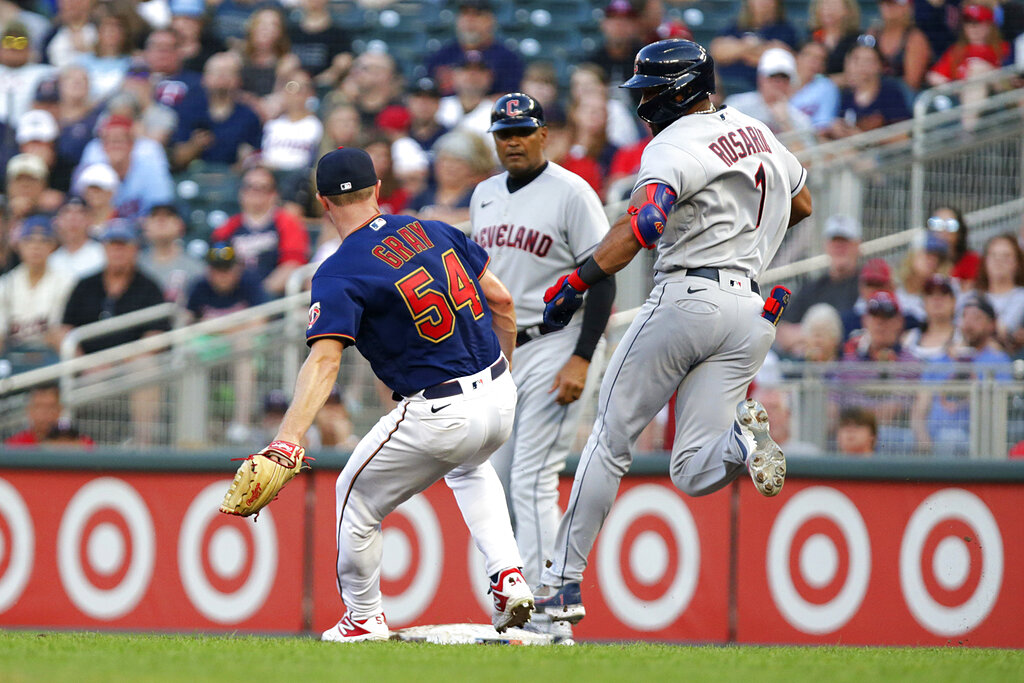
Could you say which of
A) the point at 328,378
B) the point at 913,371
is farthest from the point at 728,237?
the point at 913,371

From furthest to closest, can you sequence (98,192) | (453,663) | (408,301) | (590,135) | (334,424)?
(98,192) → (590,135) → (334,424) → (408,301) → (453,663)

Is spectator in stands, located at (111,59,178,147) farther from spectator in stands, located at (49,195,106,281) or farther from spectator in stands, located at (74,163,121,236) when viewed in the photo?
spectator in stands, located at (49,195,106,281)

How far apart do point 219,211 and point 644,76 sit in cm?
629

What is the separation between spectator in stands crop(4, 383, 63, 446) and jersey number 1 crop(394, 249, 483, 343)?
171 inches

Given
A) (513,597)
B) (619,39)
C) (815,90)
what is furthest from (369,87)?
(513,597)

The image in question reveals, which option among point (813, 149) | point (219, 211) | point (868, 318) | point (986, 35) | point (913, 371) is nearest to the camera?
point (913, 371)

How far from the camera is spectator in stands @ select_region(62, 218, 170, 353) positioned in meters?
8.84

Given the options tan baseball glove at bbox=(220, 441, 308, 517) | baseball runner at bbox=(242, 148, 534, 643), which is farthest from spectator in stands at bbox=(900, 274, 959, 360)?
tan baseball glove at bbox=(220, 441, 308, 517)

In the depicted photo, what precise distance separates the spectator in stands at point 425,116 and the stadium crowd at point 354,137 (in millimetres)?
15

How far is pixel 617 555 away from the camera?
6.51 m

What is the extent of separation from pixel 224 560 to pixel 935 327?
4459 mm

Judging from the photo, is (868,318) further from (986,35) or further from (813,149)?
(986,35)

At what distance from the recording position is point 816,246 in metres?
8.34

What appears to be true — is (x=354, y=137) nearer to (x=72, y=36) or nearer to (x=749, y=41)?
(x=749, y=41)
